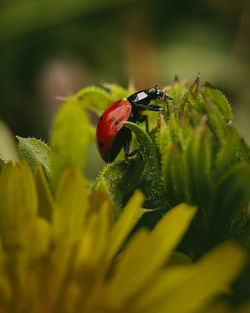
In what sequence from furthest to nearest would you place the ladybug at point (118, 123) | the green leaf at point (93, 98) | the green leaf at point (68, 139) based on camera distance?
the green leaf at point (93, 98) < the ladybug at point (118, 123) < the green leaf at point (68, 139)

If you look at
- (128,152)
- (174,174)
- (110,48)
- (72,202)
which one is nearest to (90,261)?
(72,202)

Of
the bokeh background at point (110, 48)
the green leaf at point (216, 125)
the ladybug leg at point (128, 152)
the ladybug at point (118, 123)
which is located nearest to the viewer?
the green leaf at point (216, 125)

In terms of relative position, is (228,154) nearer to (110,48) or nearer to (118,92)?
(118,92)

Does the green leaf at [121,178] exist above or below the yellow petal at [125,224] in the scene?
above

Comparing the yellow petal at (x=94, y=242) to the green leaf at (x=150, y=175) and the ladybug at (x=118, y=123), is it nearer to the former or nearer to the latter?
the green leaf at (x=150, y=175)

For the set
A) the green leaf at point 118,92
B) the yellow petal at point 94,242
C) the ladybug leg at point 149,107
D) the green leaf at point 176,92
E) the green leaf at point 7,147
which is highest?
the green leaf at point 7,147

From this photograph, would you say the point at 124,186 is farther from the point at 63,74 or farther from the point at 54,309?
the point at 63,74

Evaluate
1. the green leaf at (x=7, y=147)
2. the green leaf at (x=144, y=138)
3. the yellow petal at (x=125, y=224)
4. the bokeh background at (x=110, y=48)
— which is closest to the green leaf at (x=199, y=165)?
the green leaf at (x=144, y=138)

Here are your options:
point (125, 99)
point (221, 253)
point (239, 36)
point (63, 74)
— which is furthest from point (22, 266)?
point (239, 36)

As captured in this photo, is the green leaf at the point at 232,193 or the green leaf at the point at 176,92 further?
the green leaf at the point at 176,92
